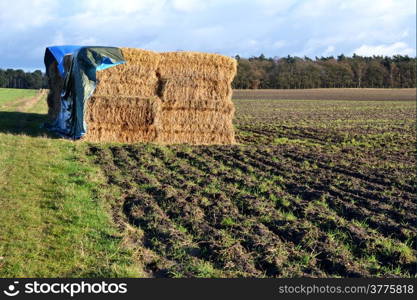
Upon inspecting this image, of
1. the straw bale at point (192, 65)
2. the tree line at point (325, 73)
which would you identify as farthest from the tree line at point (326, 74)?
the straw bale at point (192, 65)

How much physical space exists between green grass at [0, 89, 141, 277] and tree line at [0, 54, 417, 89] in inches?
3145

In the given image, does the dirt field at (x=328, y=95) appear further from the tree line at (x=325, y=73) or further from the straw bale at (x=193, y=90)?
the straw bale at (x=193, y=90)

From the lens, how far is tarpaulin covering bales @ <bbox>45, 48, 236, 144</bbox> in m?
16.8

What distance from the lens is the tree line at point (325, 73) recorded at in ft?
305

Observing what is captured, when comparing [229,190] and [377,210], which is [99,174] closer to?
[229,190]

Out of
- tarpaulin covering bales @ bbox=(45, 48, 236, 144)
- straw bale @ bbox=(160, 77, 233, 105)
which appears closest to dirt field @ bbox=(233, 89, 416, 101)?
straw bale @ bbox=(160, 77, 233, 105)

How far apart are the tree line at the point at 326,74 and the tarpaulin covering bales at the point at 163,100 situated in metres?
72.1

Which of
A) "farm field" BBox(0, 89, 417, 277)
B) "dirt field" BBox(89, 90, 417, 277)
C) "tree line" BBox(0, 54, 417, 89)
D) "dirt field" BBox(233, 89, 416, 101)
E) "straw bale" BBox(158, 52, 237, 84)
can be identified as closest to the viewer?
"farm field" BBox(0, 89, 417, 277)

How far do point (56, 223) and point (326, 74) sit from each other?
94.8 metres

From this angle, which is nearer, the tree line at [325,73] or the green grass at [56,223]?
the green grass at [56,223]

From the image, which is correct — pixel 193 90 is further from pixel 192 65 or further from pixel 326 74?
pixel 326 74

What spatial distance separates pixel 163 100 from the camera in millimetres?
17375

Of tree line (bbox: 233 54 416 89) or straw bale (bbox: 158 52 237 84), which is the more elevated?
tree line (bbox: 233 54 416 89)

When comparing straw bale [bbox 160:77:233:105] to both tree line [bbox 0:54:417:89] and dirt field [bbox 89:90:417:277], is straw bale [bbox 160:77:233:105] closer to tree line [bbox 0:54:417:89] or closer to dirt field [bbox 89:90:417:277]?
dirt field [bbox 89:90:417:277]
